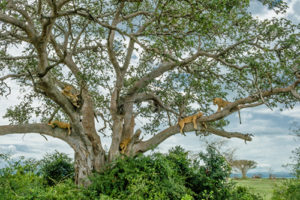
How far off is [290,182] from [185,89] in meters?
4.71

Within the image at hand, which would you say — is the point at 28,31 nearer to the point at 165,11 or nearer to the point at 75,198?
the point at 165,11

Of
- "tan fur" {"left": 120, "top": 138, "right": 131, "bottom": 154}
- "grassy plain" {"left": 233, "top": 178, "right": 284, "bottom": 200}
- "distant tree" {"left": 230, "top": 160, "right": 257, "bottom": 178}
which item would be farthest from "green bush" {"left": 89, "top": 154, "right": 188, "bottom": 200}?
"distant tree" {"left": 230, "top": 160, "right": 257, "bottom": 178}

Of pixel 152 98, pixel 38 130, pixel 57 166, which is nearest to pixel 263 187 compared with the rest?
pixel 152 98

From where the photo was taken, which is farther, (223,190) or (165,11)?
(223,190)

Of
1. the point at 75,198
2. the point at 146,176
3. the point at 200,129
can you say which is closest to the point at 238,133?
the point at 200,129

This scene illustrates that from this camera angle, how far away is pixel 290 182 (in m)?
6.98

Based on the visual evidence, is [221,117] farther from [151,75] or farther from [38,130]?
[38,130]

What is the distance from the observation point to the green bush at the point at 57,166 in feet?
33.7

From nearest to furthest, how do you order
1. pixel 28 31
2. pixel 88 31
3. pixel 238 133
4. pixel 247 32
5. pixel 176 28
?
pixel 28 31, pixel 176 28, pixel 247 32, pixel 238 133, pixel 88 31

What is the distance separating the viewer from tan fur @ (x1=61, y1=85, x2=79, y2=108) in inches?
329

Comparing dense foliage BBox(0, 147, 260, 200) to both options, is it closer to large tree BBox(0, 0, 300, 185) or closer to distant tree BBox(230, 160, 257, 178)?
large tree BBox(0, 0, 300, 185)

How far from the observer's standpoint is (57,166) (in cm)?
1043

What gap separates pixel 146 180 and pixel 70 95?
384cm

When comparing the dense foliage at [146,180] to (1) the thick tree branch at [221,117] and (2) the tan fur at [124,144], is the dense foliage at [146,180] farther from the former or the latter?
(2) the tan fur at [124,144]
